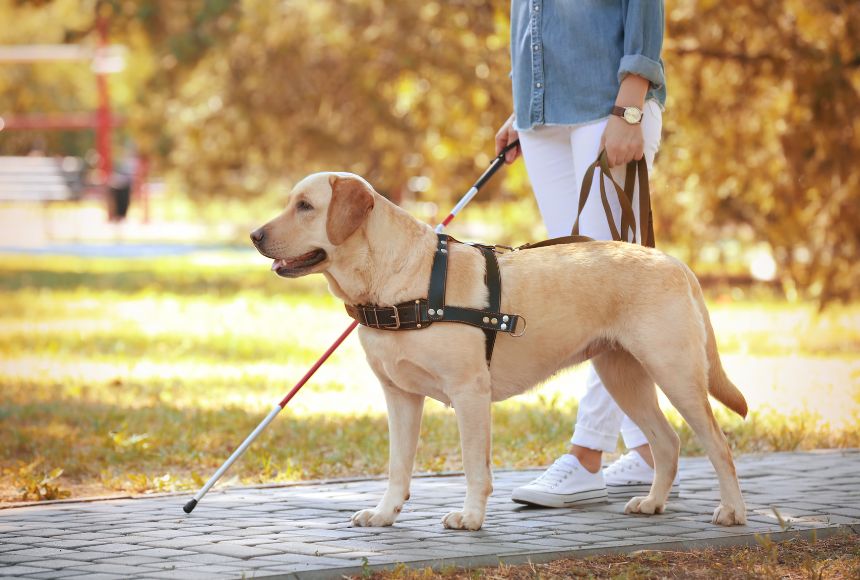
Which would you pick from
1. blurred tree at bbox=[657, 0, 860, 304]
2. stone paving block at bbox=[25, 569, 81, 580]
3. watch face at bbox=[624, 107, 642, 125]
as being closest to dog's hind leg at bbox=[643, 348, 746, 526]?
watch face at bbox=[624, 107, 642, 125]

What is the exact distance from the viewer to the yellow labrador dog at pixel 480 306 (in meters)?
4.69

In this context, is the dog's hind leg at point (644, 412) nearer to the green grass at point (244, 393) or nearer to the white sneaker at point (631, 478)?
the white sneaker at point (631, 478)

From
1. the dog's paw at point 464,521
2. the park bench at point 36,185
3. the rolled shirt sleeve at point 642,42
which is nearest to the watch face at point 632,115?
the rolled shirt sleeve at point 642,42

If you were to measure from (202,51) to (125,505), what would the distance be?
13.6 metres

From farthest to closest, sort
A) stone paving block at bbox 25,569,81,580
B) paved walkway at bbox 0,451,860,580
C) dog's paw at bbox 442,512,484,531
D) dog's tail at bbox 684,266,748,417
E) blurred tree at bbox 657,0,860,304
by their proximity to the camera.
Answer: blurred tree at bbox 657,0,860,304, dog's tail at bbox 684,266,748,417, dog's paw at bbox 442,512,484,531, paved walkway at bbox 0,451,860,580, stone paving block at bbox 25,569,81,580

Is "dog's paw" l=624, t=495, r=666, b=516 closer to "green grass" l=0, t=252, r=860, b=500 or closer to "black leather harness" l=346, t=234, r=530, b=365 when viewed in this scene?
"black leather harness" l=346, t=234, r=530, b=365

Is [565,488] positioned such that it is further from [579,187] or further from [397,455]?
[579,187]

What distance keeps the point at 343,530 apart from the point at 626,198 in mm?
1848

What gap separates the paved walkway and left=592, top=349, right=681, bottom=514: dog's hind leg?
0.09 m

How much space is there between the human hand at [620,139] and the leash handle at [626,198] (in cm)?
4

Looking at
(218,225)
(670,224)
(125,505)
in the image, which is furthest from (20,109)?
(125,505)

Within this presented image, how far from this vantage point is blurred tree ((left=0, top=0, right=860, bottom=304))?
38.7 ft

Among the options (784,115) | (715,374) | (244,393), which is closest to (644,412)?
(715,374)

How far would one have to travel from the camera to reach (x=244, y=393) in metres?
9.05
